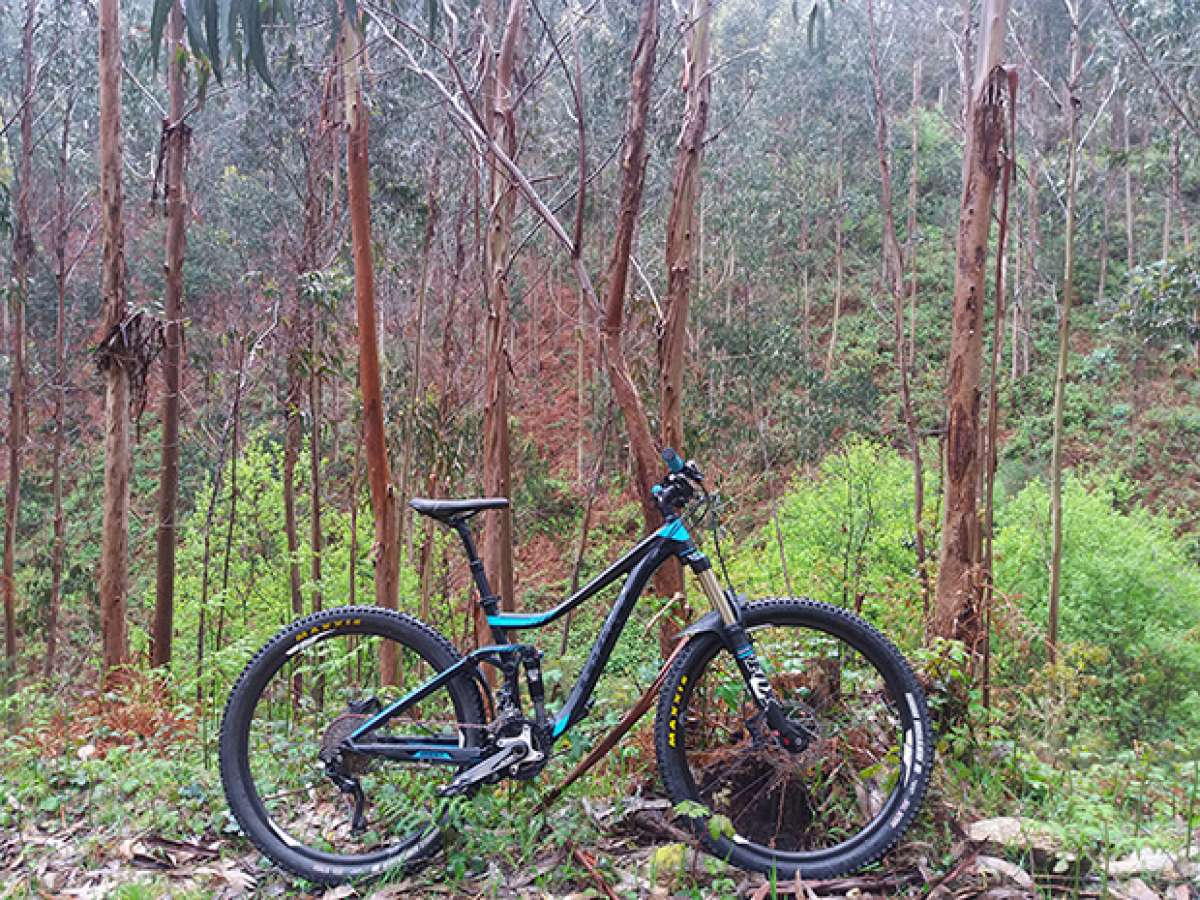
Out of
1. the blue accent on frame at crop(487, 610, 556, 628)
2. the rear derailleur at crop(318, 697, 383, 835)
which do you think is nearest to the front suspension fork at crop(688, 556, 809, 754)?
the blue accent on frame at crop(487, 610, 556, 628)

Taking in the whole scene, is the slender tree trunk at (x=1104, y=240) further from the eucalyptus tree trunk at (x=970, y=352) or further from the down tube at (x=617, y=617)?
the down tube at (x=617, y=617)

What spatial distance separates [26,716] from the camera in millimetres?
7180

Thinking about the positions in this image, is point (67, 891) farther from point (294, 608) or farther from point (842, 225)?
point (842, 225)

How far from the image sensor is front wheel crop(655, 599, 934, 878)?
2.80 meters

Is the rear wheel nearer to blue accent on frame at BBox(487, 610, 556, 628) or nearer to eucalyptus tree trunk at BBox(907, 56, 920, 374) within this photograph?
blue accent on frame at BBox(487, 610, 556, 628)

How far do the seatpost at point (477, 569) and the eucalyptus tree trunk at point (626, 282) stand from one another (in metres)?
1.32

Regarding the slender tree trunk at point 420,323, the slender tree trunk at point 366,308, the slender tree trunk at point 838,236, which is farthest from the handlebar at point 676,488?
the slender tree trunk at point 838,236

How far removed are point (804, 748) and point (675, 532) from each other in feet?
2.50

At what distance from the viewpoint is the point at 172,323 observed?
31.0 feet

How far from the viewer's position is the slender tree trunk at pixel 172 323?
9.49 m

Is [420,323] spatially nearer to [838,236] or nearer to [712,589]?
[712,589]

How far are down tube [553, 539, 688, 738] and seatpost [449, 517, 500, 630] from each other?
344mm

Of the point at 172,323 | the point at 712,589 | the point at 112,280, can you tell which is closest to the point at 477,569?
the point at 712,589

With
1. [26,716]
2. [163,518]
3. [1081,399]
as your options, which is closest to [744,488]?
[1081,399]
